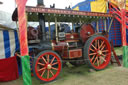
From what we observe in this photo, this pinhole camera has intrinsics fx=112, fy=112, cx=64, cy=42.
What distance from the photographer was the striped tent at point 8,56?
3885mm

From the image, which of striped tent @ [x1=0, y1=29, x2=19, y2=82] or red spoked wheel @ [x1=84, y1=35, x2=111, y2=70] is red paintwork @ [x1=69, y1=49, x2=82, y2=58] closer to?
red spoked wheel @ [x1=84, y1=35, x2=111, y2=70]

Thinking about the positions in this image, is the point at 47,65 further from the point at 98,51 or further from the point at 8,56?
the point at 98,51

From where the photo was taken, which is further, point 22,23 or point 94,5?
point 94,5

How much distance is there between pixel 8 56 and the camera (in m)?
4.03

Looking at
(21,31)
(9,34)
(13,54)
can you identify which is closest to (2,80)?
(13,54)

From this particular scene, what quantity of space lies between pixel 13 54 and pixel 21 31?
84.1 inches

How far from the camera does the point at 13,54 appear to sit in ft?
13.8

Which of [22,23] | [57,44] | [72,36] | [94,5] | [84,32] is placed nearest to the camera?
[22,23]

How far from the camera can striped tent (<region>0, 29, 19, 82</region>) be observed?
3.88 m

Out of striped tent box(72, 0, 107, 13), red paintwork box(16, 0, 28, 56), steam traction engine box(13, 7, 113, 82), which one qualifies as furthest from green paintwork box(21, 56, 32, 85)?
striped tent box(72, 0, 107, 13)

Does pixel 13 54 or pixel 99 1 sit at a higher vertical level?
pixel 99 1

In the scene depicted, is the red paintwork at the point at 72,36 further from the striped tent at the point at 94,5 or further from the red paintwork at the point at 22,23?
the striped tent at the point at 94,5

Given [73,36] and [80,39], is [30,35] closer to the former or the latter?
[73,36]

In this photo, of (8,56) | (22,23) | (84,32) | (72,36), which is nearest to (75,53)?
(72,36)
